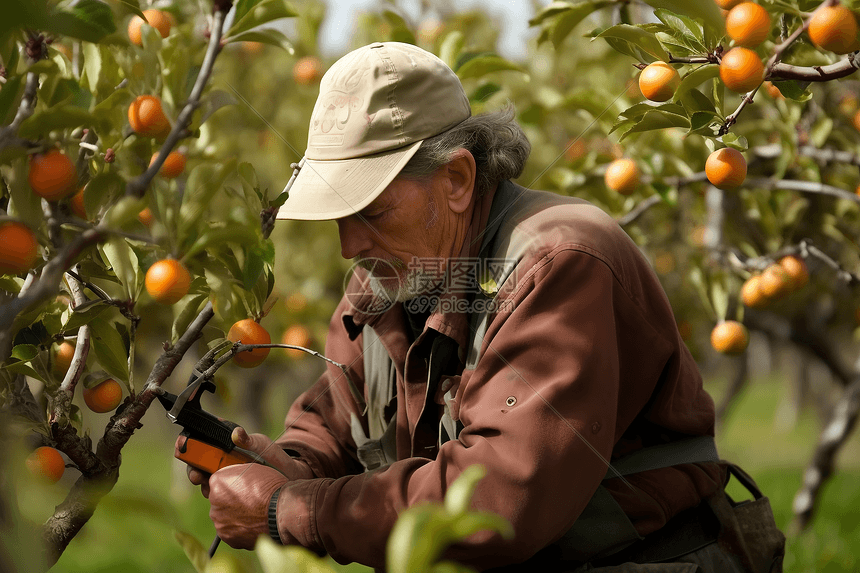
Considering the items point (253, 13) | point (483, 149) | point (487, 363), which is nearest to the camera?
point (253, 13)

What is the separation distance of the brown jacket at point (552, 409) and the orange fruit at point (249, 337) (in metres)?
0.31

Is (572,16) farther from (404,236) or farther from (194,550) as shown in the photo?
(194,550)

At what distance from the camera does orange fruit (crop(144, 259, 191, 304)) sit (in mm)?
1382

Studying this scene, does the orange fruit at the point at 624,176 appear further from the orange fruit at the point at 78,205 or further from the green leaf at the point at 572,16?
the orange fruit at the point at 78,205

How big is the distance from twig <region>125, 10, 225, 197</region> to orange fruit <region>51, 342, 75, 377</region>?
2.04ft

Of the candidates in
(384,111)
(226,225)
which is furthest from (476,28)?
(226,225)

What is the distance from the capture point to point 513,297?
1677 mm

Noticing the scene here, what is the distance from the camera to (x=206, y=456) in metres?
1.82

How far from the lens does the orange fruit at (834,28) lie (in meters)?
1.33

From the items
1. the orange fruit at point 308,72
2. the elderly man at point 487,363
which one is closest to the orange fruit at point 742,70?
the elderly man at point 487,363

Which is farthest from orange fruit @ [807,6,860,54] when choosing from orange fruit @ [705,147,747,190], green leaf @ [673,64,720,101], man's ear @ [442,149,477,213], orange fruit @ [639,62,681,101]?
man's ear @ [442,149,477,213]

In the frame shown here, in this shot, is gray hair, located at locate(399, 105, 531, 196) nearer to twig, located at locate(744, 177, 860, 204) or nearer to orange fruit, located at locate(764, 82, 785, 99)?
twig, located at locate(744, 177, 860, 204)

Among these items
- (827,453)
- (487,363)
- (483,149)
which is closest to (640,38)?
(483,149)

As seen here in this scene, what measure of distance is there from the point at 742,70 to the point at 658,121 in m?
0.30
